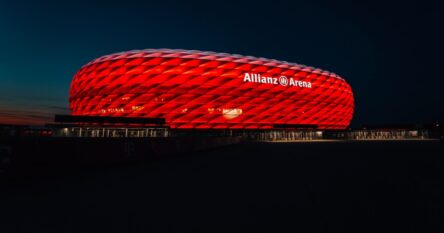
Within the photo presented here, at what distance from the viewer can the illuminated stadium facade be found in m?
38.6

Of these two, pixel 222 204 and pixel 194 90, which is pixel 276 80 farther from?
pixel 222 204

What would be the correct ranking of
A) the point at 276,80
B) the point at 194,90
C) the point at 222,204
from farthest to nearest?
1. the point at 276,80
2. the point at 194,90
3. the point at 222,204

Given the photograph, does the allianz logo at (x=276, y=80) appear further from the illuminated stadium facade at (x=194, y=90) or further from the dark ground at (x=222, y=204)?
the dark ground at (x=222, y=204)

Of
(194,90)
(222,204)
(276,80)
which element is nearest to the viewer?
(222,204)

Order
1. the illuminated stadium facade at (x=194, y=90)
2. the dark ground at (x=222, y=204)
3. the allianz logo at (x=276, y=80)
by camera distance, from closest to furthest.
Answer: the dark ground at (x=222, y=204)
the illuminated stadium facade at (x=194, y=90)
the allianz logo at (x=276, y=80)

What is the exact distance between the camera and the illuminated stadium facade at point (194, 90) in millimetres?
38562

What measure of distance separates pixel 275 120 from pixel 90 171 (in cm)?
3944

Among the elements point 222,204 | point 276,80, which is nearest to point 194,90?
point 276,80

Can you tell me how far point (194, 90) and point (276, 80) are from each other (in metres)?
15.7

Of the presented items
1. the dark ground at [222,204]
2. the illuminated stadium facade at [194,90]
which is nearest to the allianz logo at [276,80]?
the illuminated stadium facade at [194,90]

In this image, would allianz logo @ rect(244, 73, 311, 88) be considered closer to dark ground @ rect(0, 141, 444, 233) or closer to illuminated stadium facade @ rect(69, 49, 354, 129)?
illuminated stadium facade @ rect(69, 49, 354, 129)

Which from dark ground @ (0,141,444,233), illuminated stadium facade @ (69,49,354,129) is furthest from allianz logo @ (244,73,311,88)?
dark ground @ (0,141,444,233)

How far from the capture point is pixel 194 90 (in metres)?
38.9

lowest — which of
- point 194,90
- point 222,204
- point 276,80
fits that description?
point 222,204
